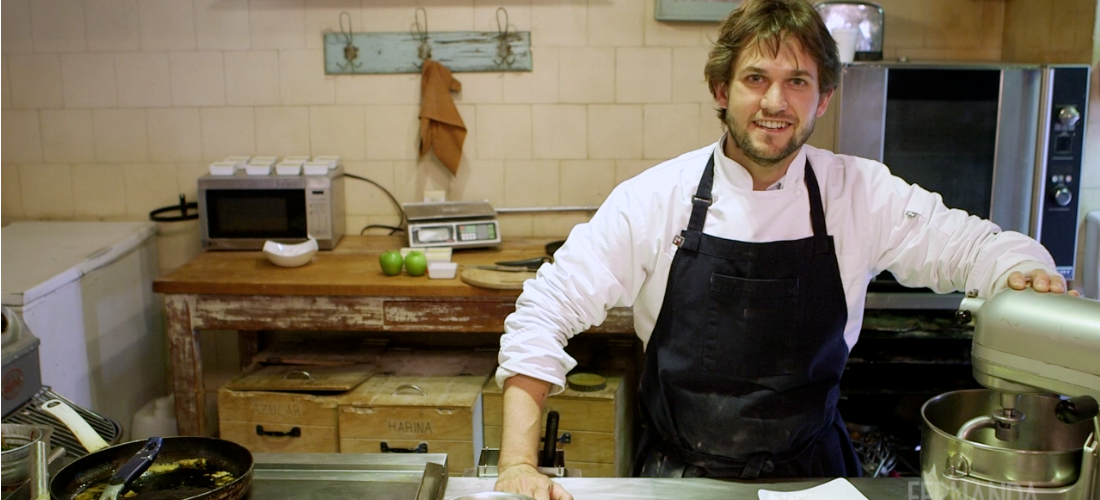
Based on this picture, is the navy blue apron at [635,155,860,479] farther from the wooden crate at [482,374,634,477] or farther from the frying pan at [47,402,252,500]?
the wooden crate at [482,374,634,477]

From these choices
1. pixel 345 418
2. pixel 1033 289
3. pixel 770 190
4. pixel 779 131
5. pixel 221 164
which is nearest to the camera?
pixel 1033 289

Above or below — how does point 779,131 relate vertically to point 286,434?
above

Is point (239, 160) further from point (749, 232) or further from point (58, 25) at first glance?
point (749, 232)

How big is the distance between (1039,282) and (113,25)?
3.77 metres

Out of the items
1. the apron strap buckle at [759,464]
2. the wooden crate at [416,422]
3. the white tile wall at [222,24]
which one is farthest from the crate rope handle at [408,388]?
the white tile wall at [222,24]

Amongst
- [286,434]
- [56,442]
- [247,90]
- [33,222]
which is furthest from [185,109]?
[56,442]

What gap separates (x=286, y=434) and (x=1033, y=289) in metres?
2.41

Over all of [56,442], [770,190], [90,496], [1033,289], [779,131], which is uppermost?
[779,131]

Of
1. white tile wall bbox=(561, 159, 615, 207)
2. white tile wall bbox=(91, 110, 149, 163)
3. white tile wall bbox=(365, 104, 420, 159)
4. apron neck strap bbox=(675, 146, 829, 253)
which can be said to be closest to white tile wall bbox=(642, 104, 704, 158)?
white tile wall bbox=(561, 159, 615, 207)

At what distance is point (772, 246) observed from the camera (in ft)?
6.43

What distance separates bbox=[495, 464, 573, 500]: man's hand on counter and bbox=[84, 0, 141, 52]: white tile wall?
3126mm

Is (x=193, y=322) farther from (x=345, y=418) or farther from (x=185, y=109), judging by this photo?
(x=185, y=109)

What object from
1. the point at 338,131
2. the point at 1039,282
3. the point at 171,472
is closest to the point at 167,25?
the point at 338,131

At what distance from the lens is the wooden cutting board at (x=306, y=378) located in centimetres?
312
